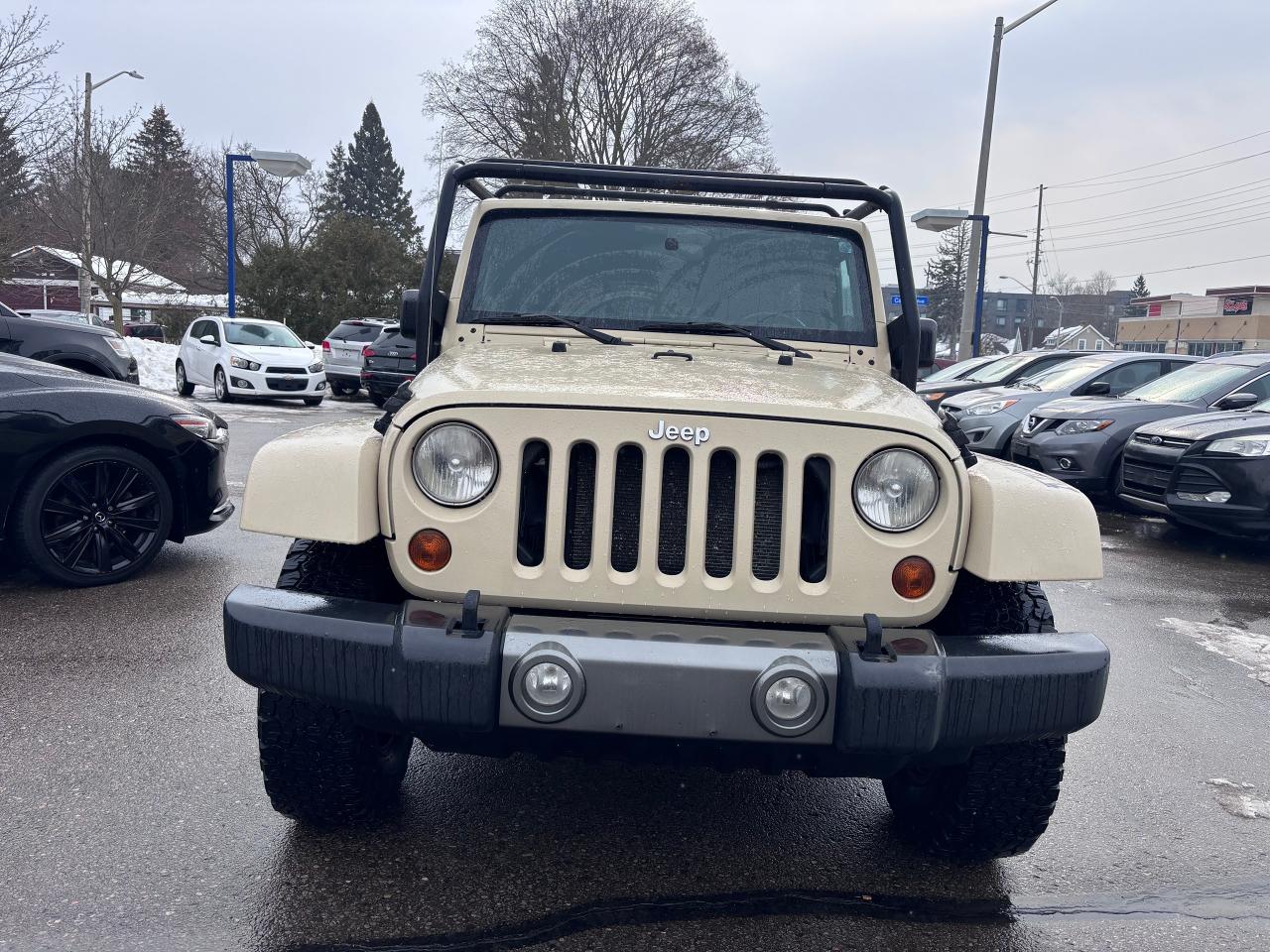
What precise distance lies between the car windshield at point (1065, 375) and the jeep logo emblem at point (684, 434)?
1070 cm

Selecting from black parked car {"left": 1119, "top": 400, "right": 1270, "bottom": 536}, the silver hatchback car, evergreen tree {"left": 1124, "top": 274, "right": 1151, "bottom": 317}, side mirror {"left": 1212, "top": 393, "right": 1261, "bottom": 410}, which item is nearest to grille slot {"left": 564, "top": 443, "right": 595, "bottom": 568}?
black parked car {"left": 1119, "top": 400, "right": 1270, "bottom": 536}

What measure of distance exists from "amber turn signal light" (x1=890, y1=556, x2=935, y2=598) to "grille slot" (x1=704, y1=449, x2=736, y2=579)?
1.31 feet

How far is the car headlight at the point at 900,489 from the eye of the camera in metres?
2.57

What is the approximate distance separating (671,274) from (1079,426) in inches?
289

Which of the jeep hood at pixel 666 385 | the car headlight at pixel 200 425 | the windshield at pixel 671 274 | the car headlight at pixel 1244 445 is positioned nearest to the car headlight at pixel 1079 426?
the car headlight at pixel 1244 445

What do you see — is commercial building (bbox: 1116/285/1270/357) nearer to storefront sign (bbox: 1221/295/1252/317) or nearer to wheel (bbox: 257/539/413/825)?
storefront sign (bbox: 1221/295/1252/317)

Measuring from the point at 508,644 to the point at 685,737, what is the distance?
17.2 inches

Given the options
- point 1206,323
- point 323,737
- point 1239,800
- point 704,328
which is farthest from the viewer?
point 1206,323

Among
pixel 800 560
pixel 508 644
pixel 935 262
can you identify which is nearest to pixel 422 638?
pixel 508 644

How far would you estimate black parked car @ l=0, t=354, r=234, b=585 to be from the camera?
5367 millimetres

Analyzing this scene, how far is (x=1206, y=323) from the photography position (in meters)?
70.9

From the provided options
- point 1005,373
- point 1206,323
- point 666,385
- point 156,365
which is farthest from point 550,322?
point 1206,323

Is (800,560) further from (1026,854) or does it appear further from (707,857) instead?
(1026,854)

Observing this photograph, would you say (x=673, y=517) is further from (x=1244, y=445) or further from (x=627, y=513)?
(x=1244, y=445)
